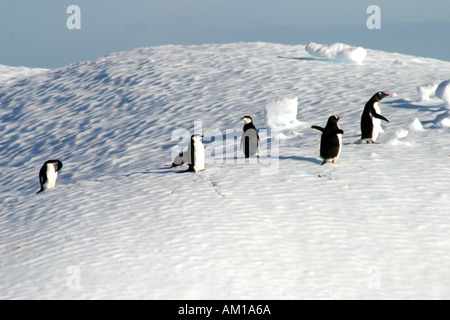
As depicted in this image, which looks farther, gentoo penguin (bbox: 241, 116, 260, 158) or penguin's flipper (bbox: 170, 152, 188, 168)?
gentoo penguin (bbox: 241, 116, 260, 158)

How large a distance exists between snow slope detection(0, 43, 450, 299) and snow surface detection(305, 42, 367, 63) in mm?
5304

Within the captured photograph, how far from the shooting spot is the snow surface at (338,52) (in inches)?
866

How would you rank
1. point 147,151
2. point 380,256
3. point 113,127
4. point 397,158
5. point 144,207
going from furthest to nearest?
point 113,127
point 147,151
point 397,158
point 144,207
point 380,256

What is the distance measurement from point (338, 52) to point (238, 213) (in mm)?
16397

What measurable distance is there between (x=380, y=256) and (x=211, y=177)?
3.39 meters

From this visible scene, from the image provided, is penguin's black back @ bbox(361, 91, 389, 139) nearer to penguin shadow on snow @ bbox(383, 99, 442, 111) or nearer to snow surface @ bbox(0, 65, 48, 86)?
penguin shadow on snow @ bbox(383, 99, 442, 111)

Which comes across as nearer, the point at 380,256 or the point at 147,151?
the point at 380,256

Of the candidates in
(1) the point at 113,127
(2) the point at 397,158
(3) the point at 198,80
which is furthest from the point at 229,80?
(2) the point at 397,158

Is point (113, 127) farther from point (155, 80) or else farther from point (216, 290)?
point (216, 290)

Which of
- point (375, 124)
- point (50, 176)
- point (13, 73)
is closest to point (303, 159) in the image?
point (375, 124)

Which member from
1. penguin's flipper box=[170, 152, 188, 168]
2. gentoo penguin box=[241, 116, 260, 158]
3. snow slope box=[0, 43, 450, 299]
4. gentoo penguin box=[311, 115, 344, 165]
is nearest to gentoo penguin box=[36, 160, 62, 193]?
snow slope box=[0, 43, 450, 299]

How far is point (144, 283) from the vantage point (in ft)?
18.2

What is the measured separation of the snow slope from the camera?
571 centimetres

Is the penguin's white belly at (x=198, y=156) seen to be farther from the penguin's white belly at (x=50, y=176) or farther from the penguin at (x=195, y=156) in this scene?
the penguin's white belly at (x=50, y=176)
